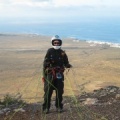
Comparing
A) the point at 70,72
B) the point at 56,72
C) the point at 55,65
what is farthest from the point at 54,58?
the point at 70,72

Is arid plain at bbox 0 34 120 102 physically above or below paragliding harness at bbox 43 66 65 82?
below

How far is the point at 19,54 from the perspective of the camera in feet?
298

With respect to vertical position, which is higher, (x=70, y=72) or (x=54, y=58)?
(x=54, y=58)

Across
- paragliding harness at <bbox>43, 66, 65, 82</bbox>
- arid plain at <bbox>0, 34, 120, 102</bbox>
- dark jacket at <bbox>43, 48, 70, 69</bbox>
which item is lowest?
arid plain at <bbox>0, 34, 120, 102</bbox>

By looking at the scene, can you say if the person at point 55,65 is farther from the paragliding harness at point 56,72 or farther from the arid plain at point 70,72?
the arid plain at point 70,72

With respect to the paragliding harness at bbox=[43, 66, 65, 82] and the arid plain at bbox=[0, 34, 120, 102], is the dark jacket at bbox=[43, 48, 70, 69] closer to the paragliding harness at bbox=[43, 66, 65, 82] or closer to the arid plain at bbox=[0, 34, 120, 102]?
the paragliding harness at bbox=[43, 66, 65, 82]

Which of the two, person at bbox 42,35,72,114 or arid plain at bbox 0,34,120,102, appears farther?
arid plain at bbox 0,34,120,102

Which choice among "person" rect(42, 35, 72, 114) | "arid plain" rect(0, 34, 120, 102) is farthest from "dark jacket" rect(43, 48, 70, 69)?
"arid plain" rect(0, 34, 120, 102)

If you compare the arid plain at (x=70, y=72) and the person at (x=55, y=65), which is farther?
the arid plain at (x=70, y=72)

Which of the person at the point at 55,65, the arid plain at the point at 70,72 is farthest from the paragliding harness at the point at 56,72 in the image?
the arid plain at the point at 70,72

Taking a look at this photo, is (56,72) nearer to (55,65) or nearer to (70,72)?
(55,65)

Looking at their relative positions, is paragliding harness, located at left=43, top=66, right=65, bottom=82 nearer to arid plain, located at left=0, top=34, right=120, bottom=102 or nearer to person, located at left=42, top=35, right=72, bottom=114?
person, located at left=42, top=35, right=72, bottom=114

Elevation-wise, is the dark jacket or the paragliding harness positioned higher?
the dark jacket

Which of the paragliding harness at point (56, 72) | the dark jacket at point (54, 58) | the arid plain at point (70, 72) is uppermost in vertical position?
the dark jacket at point (54, 58)
